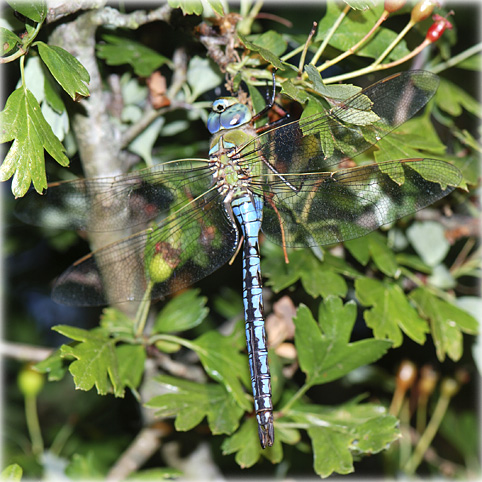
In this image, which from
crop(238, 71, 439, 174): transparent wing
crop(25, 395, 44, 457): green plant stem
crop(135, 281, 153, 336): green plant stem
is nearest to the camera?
crop(238, 71, 439, 174): transparent wing

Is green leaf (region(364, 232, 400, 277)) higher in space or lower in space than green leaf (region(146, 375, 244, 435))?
higher

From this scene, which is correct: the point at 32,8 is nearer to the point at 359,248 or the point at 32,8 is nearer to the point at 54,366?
the point at 54,366

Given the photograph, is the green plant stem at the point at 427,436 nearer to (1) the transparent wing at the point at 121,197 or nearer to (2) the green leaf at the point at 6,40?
(1) the transparent wing at the point at 121,197

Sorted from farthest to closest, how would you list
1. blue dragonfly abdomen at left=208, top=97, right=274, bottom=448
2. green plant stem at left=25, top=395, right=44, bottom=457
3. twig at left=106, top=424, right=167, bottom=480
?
green plant stem at left=25, top=395, right=44, bottom=457
twig at left=106, top=424, right=167, bottom=480
blue dragonfly abdomen at left=208, top=97, right=274, bottom=448

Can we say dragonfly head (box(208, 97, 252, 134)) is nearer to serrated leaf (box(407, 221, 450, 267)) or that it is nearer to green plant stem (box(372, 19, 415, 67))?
green plant stem (box(372, 19, 415, 67))

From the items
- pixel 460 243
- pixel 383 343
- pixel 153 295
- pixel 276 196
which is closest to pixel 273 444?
pixel 383 343

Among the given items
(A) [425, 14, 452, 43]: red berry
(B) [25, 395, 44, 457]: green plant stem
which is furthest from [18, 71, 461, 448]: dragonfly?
(B) [25, 395, 44, 457]: green plant stem

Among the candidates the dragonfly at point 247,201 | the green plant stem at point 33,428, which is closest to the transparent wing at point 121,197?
the dragonfly at point 247,201
